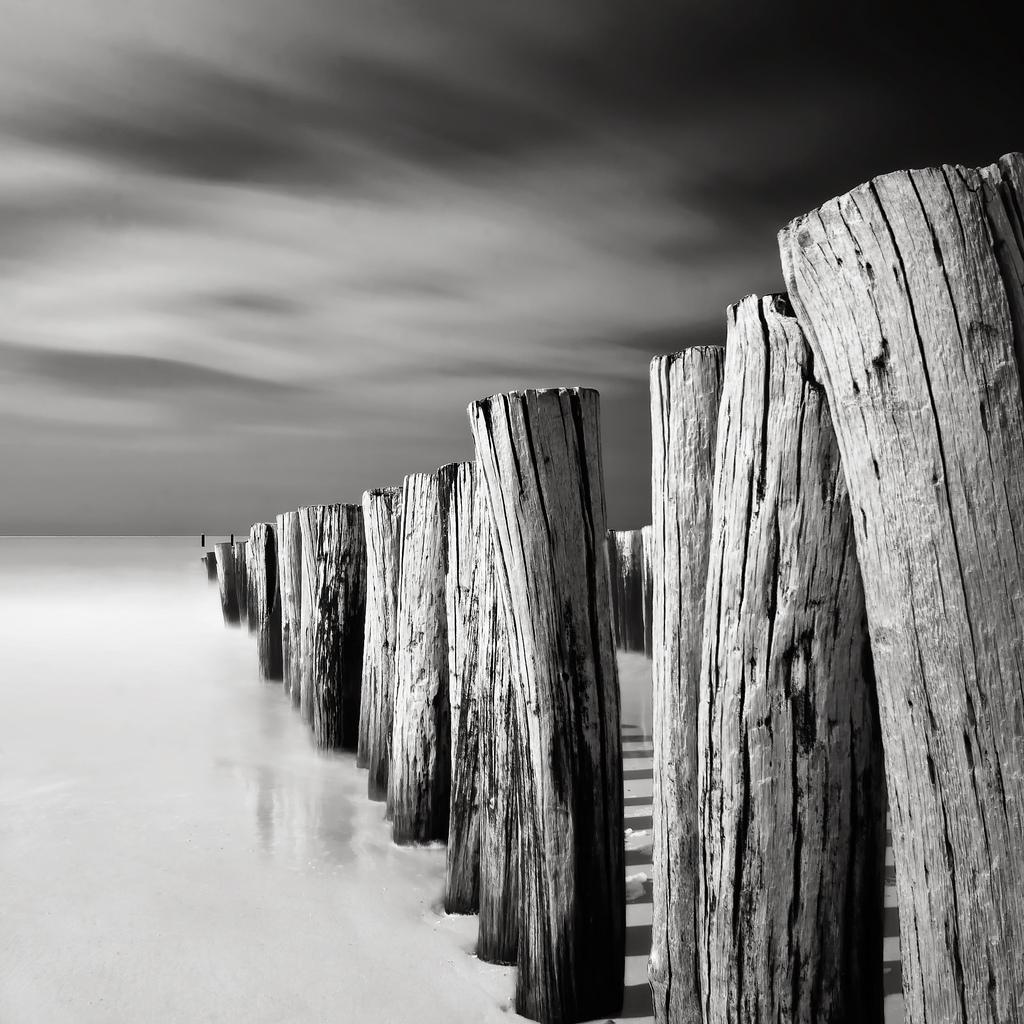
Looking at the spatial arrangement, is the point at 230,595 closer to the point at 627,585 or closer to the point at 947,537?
the point at 627,585

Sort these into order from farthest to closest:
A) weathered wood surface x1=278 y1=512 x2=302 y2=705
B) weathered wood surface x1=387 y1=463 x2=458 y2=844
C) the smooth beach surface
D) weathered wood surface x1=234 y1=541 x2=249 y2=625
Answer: weathered wood surface x1=234 y1=541 x2=249 y2=625, weathered wood surface x1=278 y1=512 x2=302 y2=705, weathered wood surface x1=387 y1=463 x2=458 y2=844, the smooth beach surface

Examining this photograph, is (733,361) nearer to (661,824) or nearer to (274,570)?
(661,824)

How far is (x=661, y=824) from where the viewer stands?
6.17 feet

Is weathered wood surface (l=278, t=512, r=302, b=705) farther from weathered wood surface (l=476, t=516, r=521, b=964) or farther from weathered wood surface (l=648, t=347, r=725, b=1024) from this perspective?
weathered wood surface (l=648, t=347, r=725, b=1024)

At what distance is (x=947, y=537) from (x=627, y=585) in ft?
26.3

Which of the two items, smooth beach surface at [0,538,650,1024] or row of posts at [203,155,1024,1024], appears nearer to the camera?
row of posts at [203,155,1024,1024]

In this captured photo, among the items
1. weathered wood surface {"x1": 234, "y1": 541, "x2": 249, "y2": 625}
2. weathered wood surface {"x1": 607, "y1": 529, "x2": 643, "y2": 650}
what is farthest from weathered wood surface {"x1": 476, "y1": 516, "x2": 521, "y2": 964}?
weathered wood surface {"x1": 234, "y1": 541, "x2": 249, "y2": 625}

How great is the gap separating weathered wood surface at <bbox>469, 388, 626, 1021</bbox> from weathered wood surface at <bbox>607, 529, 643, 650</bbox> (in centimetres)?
658

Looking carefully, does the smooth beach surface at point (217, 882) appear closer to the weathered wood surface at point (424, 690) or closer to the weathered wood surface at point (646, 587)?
the weathered wood surface at point (424, 690)

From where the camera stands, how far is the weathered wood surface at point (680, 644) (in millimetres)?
1808

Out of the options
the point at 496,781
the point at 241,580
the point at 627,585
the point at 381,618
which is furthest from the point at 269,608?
the point at 496,781

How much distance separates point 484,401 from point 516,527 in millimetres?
334

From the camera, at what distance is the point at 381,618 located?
400 centimetres

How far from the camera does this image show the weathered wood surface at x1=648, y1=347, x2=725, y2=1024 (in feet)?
5.93
